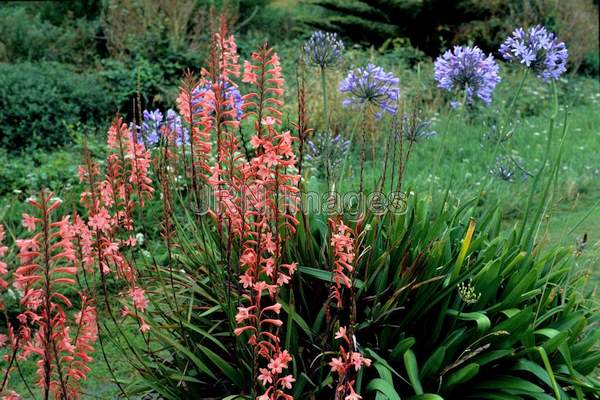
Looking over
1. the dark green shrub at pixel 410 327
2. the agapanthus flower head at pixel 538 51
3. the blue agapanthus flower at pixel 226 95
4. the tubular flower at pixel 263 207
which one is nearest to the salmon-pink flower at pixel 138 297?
the dark green shrub at pixel 410 327

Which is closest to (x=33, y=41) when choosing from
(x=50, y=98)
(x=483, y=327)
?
(x=50, y=98)

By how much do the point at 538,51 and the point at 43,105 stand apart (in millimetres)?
6743

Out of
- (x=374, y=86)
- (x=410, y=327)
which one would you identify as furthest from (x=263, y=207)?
(x=374, y=86)

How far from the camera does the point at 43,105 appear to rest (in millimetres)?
8492

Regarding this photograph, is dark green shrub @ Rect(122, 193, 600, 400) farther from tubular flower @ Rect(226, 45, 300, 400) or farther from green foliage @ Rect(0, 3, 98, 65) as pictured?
green foliage @ Rect(0, 3, 98, 65)

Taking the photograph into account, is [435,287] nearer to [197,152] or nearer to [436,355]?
[436,355]

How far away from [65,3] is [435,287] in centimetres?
1405

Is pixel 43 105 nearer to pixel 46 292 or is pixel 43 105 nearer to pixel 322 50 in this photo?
pixel 322 50

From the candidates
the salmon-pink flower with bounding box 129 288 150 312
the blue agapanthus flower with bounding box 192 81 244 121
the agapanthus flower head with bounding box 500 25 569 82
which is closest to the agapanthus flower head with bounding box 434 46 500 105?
the agapanthus flower head with bounding box 500 25 569 82

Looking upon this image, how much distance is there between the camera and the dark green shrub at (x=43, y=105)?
8.23 meters

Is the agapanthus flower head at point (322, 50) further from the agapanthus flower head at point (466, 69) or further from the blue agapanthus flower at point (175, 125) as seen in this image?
the blue agapanthus flower at point (175, 125)

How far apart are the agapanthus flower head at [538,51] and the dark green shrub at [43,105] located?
18.9 feet

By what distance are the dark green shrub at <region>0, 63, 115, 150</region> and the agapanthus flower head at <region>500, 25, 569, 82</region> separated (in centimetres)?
576

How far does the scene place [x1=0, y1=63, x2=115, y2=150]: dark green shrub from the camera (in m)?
8.23
